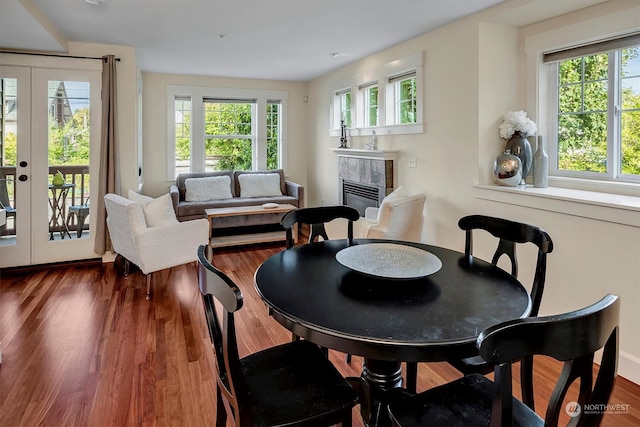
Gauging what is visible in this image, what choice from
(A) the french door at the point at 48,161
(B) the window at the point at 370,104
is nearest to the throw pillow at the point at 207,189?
(A) the french door at the point at 48,161

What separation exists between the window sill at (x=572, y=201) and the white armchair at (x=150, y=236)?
2.57 meters

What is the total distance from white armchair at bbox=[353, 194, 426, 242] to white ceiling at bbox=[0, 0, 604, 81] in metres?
1.59

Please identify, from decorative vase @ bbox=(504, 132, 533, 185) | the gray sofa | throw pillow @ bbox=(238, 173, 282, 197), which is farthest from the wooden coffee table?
decorative vase @ bbox=(504, 132, 533, 185)

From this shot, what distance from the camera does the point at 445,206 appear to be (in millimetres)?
3752

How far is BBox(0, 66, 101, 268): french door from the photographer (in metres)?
4.09

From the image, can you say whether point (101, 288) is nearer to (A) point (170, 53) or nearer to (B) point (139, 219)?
(B) point (139, 219)

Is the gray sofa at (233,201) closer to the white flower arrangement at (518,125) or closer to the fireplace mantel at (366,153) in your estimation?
the fireplace mantel at (366,153)

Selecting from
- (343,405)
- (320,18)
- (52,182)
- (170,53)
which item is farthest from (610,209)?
(52,182)

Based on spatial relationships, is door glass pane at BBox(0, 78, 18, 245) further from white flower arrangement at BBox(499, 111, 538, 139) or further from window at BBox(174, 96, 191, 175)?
white flower arrangement at BBox(499, 111, 538, 139)

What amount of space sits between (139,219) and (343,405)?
271 centimetres

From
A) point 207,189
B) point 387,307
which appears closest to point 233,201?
point 207,189

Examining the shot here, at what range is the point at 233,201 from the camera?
18.8 feet

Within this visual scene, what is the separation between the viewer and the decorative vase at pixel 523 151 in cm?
322

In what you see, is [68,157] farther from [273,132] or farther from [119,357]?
[273,132]
